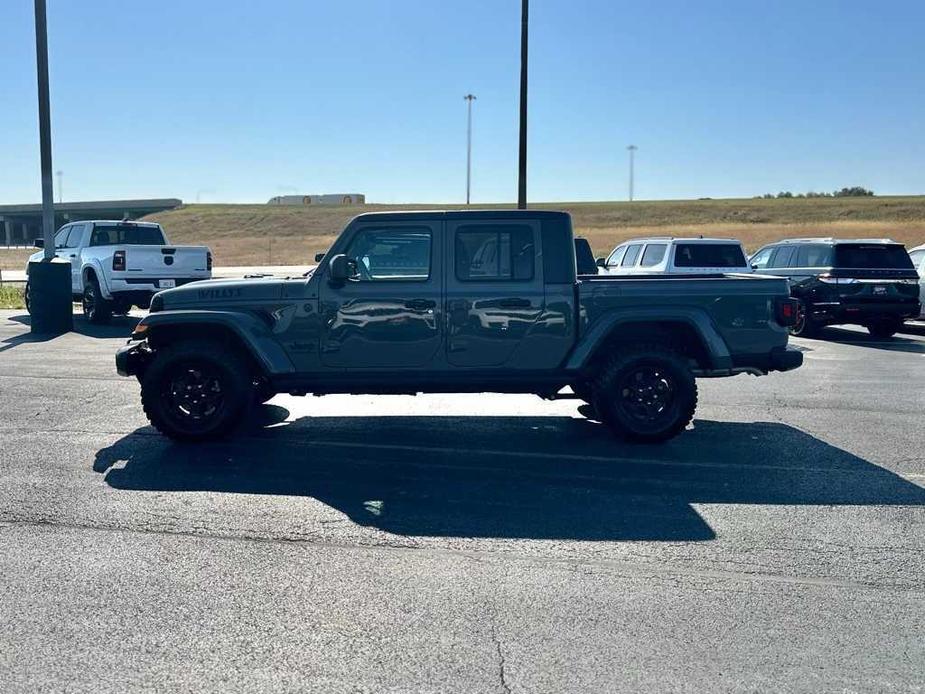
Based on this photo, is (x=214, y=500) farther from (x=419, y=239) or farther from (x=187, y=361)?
(x=419, y=239)

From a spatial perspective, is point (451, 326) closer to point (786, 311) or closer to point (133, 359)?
point (133, 359)

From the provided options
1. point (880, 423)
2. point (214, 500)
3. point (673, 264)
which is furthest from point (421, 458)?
point (673, 264)

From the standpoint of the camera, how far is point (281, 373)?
26.0 ft

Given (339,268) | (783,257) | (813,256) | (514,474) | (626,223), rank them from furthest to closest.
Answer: (626,223), (783,257), (813,256), (339,268), (514,474)

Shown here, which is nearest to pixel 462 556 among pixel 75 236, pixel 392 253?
pixel 392 253

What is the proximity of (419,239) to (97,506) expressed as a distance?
339 cm

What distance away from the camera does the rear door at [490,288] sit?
25.9 feet

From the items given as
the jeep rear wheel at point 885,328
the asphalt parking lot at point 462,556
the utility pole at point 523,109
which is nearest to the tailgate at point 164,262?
the utility pole at point 523,109

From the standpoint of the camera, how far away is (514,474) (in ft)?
22.9

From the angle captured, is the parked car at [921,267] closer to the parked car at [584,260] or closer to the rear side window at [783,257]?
the rear side window at [783,257]

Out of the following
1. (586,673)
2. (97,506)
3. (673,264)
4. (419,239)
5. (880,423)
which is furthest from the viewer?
(673,264)

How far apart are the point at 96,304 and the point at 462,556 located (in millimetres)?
14919

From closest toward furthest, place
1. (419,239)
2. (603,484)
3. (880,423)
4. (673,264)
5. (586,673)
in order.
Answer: (586,673) → (603,484) → (419,239) → (880,423) → (673,264)

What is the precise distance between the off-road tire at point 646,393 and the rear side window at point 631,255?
37.4 ft
